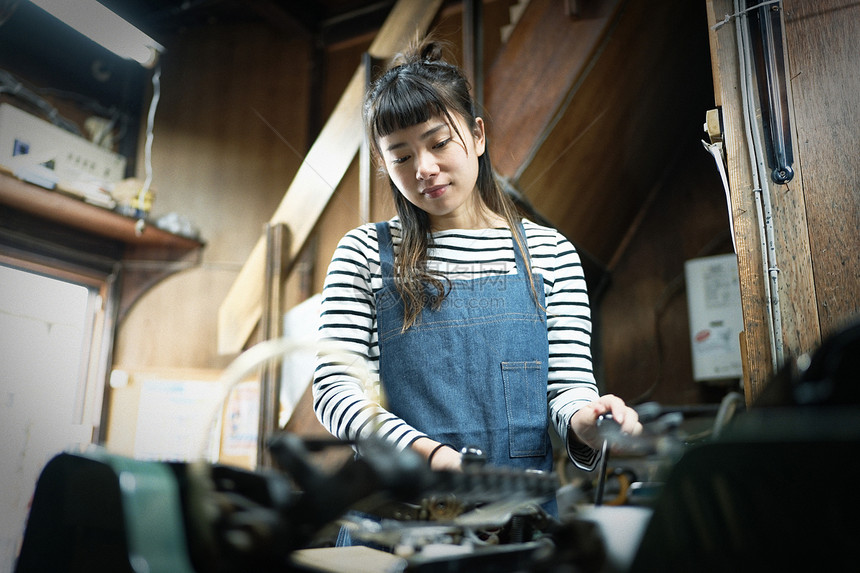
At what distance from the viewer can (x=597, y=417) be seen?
674 mm

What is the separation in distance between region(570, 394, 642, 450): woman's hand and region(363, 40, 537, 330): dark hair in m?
0.30

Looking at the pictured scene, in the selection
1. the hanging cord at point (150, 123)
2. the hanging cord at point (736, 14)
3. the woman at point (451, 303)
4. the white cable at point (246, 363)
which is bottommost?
the white cable at point (246, 363)

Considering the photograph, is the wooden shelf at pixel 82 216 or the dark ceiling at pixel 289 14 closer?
the wooden shelf at pixel 82 216

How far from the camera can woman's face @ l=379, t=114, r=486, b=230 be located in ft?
3.14

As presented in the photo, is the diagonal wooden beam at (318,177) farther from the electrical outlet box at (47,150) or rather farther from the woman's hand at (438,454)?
the woman's hand at (438,454)

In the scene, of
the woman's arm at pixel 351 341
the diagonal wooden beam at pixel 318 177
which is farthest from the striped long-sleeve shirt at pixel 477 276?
the diagonal wooden beam at pixel 318 177

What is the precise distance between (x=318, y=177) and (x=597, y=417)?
1.54 m

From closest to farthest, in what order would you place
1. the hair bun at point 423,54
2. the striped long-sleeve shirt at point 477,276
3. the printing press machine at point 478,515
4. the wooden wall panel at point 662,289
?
the printing press machine at point 478,515
the striped long-sleeve shirt at point 477,276
the hair bun at point 423,54
the wooden wall panel at point 662,289

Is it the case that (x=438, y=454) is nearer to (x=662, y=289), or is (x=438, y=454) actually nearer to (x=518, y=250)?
(x=518, y=250)

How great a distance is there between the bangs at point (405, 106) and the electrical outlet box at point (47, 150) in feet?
4.84

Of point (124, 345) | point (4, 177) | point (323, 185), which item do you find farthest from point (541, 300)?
point (124, 345)

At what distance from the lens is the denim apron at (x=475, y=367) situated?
0.91 meters

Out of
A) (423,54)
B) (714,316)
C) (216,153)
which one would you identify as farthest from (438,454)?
(216,153)

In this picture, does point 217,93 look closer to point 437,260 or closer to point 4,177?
point 4,177
